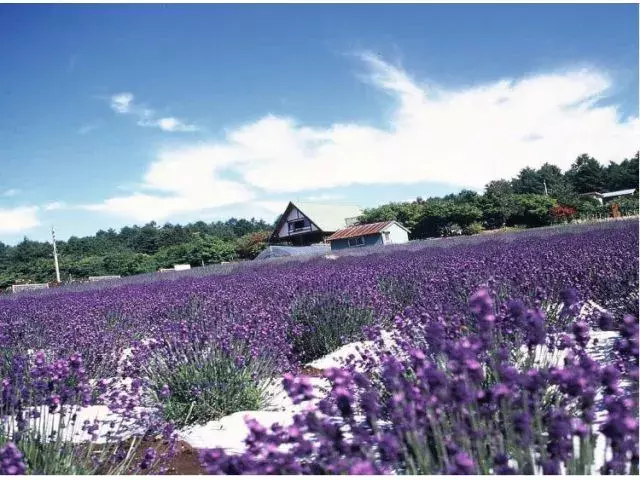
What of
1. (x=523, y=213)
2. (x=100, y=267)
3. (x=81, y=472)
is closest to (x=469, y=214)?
(x=523, y=213)

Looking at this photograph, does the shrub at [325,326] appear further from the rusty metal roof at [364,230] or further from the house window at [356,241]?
the house window at [356,241]

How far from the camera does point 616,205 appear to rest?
32.6 metres

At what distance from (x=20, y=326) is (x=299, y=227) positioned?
3744 centimetres

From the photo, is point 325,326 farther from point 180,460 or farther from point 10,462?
point 10,462

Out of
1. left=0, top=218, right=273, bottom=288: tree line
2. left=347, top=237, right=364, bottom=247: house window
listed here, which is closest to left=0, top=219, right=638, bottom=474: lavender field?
left=347, top=237, right=364, bottom=247: house window

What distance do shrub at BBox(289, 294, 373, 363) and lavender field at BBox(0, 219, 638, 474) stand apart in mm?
15

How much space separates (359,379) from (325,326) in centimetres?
328

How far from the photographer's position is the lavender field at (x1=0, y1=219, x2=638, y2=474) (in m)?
1.28

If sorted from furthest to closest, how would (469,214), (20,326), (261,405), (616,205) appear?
(469,214)
(616,205)
(20,326)
(261,405)

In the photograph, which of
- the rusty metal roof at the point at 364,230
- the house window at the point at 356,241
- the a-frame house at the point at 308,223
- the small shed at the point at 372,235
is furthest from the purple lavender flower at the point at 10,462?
the a-frame house at the point at 308,223

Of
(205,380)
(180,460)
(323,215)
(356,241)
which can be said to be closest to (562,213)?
(356,241)

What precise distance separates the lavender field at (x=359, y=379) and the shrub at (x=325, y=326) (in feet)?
0.05

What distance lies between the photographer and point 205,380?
123 inches

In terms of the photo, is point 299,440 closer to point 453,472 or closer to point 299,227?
point 453,472
